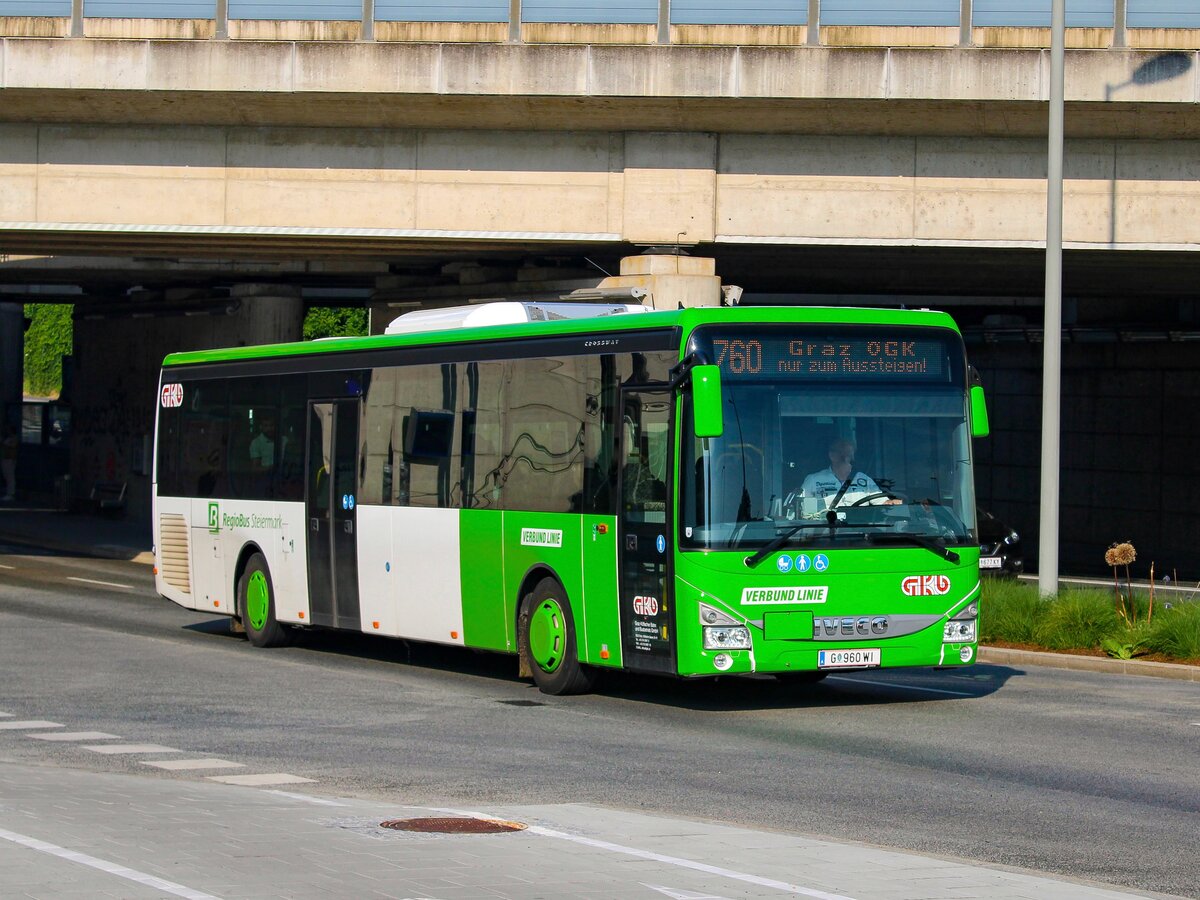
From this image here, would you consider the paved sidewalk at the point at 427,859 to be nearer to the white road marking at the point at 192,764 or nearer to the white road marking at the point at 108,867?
the white road marking at the point at 108,867

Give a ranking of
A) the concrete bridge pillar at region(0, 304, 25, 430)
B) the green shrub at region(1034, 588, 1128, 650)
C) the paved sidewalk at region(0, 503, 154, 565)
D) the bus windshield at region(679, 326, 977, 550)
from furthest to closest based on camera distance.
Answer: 1. the concrete bridge pillar at region(0, 304, 25, 430)
2. the paved sidewalk at region(0, 503, 154, 565)
3. the green shrub at region(1034, 588, 1128, 650)
4. the bus windshield at region(679, 326, 977, 550)

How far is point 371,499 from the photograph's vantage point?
1777cm

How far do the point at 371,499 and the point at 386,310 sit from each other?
13.2 meters

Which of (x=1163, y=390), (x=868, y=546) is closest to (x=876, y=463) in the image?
(x=868, y=546)

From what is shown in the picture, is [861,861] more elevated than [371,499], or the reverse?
[371,499]

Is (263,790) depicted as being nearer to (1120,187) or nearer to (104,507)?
(1120,187)

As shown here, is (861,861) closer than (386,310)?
Yes

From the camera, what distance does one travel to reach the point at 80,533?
4025cm

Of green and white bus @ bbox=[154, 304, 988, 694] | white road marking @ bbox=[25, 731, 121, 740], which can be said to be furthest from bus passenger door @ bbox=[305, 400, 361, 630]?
white road marking @ bbox=[25, 731, 121, 740]

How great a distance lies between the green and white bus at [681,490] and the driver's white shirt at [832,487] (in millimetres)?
15

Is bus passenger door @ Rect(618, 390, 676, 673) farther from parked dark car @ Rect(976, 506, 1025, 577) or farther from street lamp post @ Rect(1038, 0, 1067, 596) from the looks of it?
parked dark car @ Rect(976, 506, 1025, 577)

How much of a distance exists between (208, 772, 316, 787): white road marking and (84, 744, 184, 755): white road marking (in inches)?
47.9

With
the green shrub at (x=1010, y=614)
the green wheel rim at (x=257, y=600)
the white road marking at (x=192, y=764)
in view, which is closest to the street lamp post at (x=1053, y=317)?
the green shrub at (x=1010, y=614)

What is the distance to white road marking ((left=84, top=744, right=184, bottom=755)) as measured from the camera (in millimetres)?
12102
